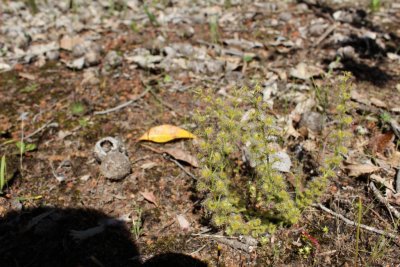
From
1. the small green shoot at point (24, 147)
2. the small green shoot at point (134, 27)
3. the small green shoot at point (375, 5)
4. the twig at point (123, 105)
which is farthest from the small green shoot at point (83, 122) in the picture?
the small green shoot at point (375, 5)

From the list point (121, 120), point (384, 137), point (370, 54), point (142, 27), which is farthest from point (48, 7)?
point (384, 137)

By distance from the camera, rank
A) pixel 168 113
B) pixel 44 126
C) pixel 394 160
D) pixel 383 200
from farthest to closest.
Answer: pixel 168 113
pixel 44 126
pixel 394 160
pixel 383 200

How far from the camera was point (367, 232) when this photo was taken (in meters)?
2.53

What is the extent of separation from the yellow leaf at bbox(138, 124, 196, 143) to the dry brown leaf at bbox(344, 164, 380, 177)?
1.40 m

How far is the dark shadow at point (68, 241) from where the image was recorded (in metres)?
2.43

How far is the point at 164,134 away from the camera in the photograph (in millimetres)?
3395

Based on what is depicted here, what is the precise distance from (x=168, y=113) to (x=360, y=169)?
74.7 inches

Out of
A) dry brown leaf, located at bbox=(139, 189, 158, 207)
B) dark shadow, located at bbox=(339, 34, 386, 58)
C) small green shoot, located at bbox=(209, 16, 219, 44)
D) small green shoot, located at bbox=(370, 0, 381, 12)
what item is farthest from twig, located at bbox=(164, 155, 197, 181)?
small green shoot, located at bbox=(370, 0, 381, 12)

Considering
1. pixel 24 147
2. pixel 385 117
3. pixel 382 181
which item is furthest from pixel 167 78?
pixel 382 181

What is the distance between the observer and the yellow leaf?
336 centimetres

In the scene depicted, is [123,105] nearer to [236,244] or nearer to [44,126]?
[44,126]

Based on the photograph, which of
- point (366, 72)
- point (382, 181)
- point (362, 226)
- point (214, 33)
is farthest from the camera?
point (214, 33)

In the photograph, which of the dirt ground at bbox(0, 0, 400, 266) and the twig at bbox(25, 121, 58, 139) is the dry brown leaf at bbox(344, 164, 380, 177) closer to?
the dirt ground at bbox(0, 0, 400, 266)

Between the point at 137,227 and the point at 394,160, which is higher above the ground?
the point at 394,160
